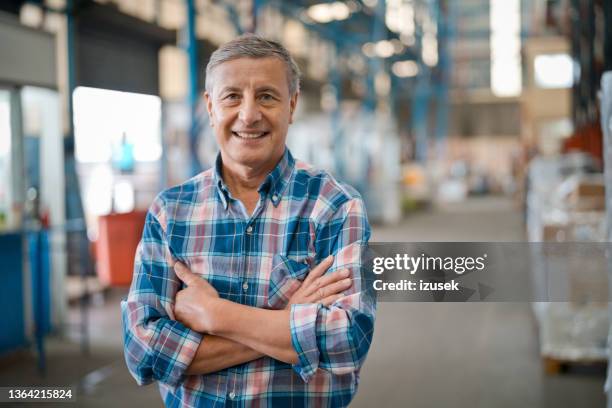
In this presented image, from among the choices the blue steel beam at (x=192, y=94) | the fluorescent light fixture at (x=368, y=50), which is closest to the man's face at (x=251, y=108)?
the blue steel beam at (x=192, y=94)

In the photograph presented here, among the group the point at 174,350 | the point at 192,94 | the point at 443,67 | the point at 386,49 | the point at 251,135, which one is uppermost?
the point at 443,67

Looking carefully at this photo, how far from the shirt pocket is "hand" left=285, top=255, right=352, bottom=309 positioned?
0.03m

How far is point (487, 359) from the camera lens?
520cm

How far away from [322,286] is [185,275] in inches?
13.4

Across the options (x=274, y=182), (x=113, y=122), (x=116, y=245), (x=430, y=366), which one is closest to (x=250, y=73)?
(x=274, y=182)

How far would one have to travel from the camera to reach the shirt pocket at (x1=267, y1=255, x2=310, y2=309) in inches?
66.5

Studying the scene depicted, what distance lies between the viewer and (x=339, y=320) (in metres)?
1.57

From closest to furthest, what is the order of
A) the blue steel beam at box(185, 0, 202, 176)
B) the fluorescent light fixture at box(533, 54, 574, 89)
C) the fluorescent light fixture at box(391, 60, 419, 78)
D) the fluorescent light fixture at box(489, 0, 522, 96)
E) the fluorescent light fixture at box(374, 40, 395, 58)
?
1. the blue steel beam at box(185, 0, 202, 176)
2. the fluorescent light fixture at box(374, 40, 395, 58)
3. the fluorescent light fixture at box(391, 60, 419, 78)
4. the fluorescent light fixture at box(533, 54, 574, 89)
5. the fluorescent light fixture at box(489, 0, 522, 96)

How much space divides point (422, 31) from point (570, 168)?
1617cm

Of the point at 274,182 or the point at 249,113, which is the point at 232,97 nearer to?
the point at 249,113

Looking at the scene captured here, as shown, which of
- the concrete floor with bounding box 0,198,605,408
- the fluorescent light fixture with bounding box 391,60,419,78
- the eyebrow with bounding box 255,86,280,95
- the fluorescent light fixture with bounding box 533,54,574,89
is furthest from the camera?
the fluorescent light fixture with bounding box 533,54,574,89

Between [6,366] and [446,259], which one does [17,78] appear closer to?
[6,366]

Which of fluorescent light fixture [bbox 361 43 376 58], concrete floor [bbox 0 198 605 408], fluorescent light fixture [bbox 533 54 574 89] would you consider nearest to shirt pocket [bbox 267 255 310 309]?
concrete floor [bbox 0 198 605 408]

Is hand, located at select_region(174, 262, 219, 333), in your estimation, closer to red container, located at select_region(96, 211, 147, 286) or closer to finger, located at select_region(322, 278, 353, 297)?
finger, located at select_region(322, 278, 353, 297)
